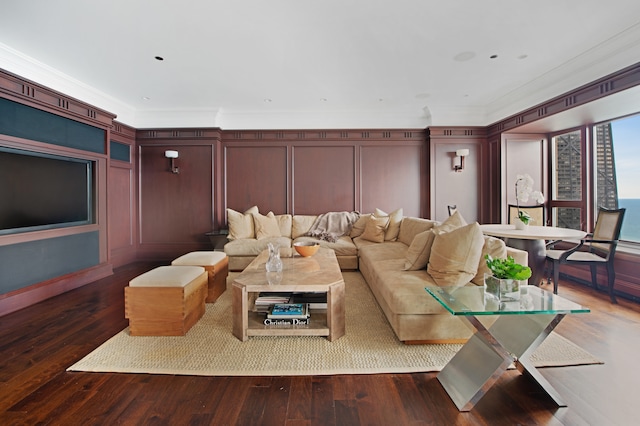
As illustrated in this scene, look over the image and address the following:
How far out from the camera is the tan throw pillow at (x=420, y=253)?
7.92ft

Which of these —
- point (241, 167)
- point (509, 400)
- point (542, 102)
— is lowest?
point (509, 400)

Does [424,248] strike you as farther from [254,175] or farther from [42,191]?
[42,191]

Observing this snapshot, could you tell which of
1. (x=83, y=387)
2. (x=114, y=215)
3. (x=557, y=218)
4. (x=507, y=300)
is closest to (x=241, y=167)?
(x=114, y=215)

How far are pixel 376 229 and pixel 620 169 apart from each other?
10.6 feet

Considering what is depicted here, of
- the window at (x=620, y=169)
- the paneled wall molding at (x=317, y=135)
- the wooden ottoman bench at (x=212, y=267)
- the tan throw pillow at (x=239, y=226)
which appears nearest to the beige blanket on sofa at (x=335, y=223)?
the tan throw pillow at (x=239, y=226)

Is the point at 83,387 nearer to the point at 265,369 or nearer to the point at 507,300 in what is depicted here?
the point at 265,369

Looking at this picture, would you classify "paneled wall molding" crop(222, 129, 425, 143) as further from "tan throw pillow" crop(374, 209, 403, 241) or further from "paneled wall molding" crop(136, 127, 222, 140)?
"tan throw pillow" crop(374, 209, 403, 241)

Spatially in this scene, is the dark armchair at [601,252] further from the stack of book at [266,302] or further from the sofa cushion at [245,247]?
the sofa cushion at [245,247]

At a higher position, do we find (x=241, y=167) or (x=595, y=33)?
(x=595, y=33)

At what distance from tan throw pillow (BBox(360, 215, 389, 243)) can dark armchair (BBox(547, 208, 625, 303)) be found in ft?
6.45

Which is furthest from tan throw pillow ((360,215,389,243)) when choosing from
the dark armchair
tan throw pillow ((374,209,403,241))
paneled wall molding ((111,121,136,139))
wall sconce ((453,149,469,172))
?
paneled wall molding ((111,121,136,139))

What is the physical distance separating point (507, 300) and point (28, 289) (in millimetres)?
4184

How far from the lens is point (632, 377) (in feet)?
5.37

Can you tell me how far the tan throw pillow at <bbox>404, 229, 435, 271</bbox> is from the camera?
7.92 feet
